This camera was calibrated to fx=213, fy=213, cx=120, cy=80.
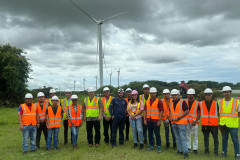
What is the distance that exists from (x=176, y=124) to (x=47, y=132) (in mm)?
4686

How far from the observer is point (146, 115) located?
286 inches

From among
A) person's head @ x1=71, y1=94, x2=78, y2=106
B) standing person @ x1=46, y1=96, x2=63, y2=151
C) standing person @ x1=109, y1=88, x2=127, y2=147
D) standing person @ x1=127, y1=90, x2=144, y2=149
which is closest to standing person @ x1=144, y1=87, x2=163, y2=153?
standing person @ x1=127, y1=90, x2=144, y2=149

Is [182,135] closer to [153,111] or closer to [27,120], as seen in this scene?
[153,111]

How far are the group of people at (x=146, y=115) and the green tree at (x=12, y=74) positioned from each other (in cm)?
2295

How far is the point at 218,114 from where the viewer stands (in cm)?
647

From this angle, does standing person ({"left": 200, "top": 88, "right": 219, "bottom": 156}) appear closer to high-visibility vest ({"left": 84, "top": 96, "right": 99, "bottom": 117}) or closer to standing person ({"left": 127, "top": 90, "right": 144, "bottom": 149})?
standing person ({"left": 127, "top": 90, "right": 144, "bottom": 149})

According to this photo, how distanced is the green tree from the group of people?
22950 millimetres

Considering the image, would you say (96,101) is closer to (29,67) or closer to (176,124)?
(176,124)

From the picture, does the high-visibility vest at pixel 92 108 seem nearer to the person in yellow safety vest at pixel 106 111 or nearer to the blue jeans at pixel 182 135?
the person in yellow safety vest at pixel 106 111

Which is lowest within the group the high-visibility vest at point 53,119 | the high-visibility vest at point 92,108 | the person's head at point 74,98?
the high-visibility vest at point 53,119

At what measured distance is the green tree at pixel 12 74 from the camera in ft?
91.9

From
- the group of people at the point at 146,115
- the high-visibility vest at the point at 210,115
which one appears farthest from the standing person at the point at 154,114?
the high-visibility vest at the point at 210,115

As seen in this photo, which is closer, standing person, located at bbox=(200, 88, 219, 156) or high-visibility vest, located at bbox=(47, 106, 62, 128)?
standing person, located at bbox=(200, 88, 219, 156)

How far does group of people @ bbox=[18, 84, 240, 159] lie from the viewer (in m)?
6.40
